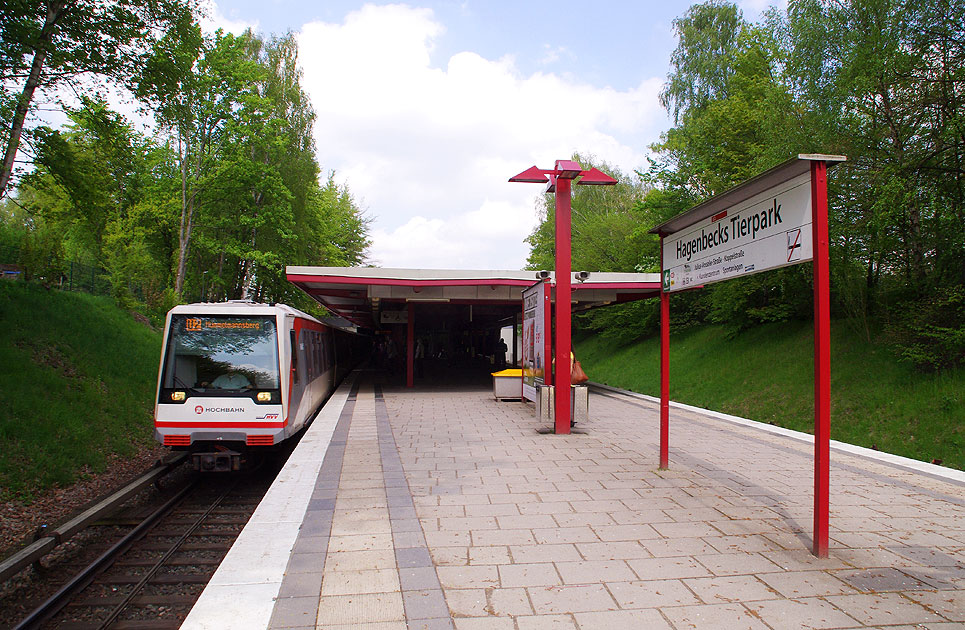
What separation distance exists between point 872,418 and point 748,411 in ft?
11.9

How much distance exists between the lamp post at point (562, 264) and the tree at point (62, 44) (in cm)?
840

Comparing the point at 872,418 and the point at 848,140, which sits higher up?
the point at 848,140

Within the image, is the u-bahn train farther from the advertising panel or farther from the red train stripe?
the advertising panel

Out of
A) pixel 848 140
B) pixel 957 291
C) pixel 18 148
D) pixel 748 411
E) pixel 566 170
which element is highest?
pixel 848 140

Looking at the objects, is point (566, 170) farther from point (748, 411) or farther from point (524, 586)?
point (748, 411)

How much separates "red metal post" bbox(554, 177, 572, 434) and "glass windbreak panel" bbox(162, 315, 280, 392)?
14.0 feet

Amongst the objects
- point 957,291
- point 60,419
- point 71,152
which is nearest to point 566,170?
point 957,291

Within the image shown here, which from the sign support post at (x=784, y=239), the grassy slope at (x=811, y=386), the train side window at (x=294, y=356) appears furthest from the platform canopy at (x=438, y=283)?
the sign support post at (x=784, y=239)

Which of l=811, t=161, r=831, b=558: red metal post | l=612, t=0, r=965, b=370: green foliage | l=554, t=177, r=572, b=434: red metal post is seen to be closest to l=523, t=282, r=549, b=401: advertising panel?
l=554, t=177, r=572, b=434: red metal post

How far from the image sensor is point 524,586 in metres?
3.57

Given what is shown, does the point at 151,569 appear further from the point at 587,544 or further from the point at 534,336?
the point at 534,336

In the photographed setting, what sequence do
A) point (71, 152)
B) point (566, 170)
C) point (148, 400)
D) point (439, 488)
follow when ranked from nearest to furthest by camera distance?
point (439, 488)
point (566, 170)
point (71, 152)
point (148, 400)

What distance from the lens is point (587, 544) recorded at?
4270mm

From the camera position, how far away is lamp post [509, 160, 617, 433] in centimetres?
939
